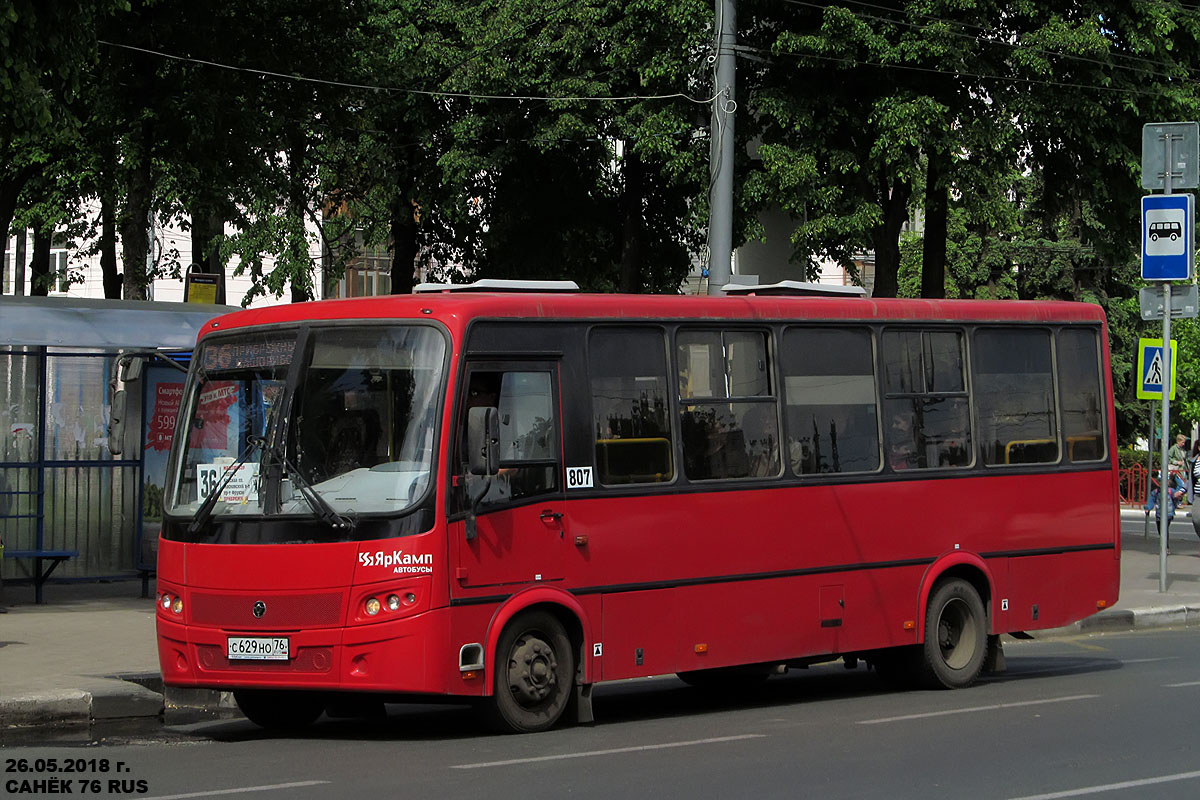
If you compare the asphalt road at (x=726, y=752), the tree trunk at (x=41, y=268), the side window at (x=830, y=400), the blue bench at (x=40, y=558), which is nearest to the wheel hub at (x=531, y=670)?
the asphalt road at (x=726, y=752)

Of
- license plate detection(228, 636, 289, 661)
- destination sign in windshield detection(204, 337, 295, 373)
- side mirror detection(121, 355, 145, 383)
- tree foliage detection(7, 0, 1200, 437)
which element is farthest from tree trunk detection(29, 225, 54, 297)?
license plate detection(228, 636, 289, 661)

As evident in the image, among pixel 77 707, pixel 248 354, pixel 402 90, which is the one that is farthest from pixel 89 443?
pixel 402 90

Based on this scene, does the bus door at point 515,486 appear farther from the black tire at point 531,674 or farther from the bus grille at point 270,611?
the bus grille at point 270,611

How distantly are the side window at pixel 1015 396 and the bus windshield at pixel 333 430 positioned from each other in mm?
5544

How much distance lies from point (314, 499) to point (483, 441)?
3.57ft

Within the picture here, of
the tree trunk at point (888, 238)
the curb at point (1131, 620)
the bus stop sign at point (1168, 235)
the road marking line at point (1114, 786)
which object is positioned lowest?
the curb at point (1131, 620)

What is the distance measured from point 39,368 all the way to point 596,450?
880 cm

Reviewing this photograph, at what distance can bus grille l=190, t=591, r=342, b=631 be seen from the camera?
10.1m

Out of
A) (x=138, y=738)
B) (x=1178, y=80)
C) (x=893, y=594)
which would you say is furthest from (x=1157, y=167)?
(x=138, y=738)

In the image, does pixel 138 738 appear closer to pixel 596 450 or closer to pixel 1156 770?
pixel 596 450

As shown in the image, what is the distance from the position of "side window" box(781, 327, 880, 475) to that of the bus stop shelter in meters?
7.60

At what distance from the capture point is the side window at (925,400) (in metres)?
13.3

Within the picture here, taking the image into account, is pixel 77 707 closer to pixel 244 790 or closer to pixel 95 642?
pixel 95 642

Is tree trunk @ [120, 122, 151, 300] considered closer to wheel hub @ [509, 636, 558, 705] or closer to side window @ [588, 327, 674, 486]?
side window @ [588, 327, 674, 486]
